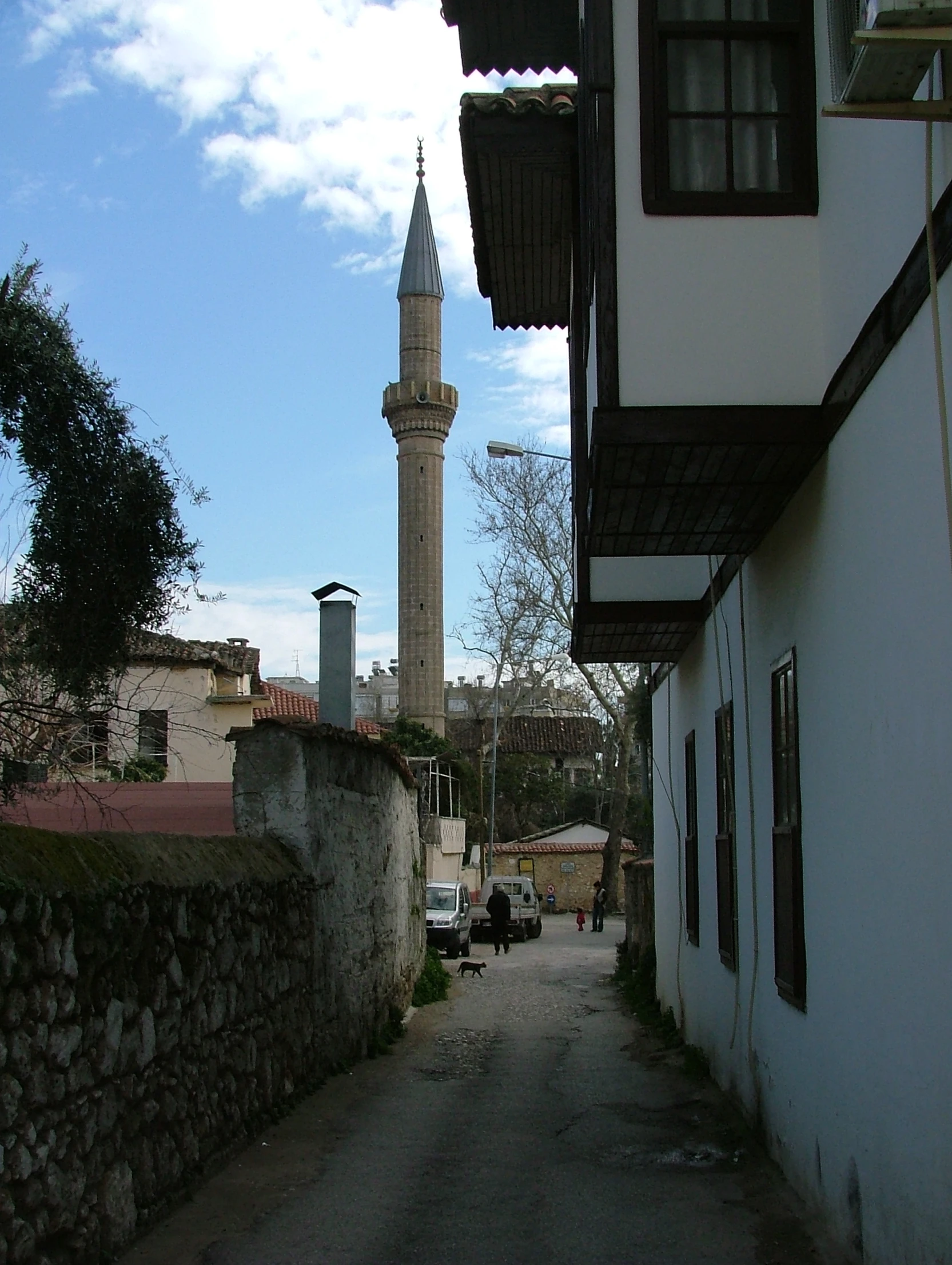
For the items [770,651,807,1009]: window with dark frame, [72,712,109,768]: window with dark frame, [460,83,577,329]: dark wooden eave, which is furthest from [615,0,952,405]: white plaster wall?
[72,712,109,768]: window with dark frame

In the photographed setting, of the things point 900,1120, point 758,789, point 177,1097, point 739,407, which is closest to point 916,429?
point 739,407

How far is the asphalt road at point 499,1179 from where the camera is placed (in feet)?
18.9

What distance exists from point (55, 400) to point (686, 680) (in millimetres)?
6117

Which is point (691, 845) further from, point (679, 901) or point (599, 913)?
point (599, 913)

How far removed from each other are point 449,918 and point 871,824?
2210 centimetres

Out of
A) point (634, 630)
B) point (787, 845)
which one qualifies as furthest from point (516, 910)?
point (787, 845)

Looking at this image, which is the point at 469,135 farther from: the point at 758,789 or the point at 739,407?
the point at 758,789

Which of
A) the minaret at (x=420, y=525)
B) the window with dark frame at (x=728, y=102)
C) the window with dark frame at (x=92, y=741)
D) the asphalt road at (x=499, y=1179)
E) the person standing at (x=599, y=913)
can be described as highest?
the minaret at (x=420, y=525)

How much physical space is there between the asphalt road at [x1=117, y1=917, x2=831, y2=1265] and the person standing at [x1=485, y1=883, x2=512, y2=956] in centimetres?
1694

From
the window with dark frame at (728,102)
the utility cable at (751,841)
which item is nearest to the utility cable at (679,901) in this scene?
the utility cable at (751,841)

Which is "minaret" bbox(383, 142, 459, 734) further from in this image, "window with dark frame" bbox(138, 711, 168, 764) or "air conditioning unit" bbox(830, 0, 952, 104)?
"air conditioning unit" bbox(830, 0, 952, 104)

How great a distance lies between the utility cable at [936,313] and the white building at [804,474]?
0.03 m

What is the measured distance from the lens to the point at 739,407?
5891mm

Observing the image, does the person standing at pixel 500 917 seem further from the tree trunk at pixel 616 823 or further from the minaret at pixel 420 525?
the minaret at pixel 420 525
